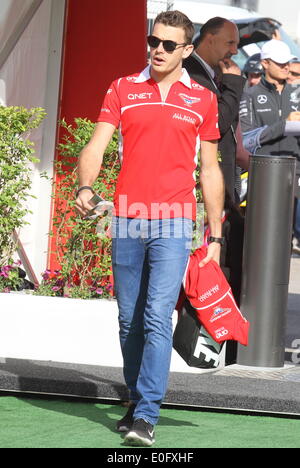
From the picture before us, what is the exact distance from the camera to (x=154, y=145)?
5.48 meters

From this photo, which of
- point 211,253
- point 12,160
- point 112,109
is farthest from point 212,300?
point 12,160

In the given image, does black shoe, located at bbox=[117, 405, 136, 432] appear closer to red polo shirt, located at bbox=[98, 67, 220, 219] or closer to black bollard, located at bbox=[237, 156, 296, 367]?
red polo shirt, located at bbox=[98, 67, 220, 219]

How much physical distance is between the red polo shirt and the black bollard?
6.97ft

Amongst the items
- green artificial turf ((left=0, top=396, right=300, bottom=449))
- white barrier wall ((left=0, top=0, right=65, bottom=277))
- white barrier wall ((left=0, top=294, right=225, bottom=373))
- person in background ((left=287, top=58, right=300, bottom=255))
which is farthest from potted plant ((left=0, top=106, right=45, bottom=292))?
person in background ((left=287, top=58, right=300, bottom=255))

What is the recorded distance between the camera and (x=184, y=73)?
572 centimetres

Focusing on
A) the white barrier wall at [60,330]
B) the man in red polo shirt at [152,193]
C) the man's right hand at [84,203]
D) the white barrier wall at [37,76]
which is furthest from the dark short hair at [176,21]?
the white barrier wall at [37,76]

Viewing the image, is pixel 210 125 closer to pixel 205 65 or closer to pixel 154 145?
pixel 154 145

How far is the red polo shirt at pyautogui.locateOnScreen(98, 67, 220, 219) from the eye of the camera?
547 cm

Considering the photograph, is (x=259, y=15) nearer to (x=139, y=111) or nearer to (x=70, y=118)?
(x=70, y=118)

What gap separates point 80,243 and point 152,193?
281 centimetres

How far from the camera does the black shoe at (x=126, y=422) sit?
564 cm

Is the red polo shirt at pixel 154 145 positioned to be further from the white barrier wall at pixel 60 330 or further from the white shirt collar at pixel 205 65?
the white barrier wall at pixel 60 330

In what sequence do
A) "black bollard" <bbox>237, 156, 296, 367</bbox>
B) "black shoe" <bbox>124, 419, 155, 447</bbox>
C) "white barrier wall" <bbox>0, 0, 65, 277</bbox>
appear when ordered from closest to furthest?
1. "black shoe" <bbox>124, 419, 155, 447</bbox>
2. "black bollard" <bbox>237, 156, 296, 367</bbox>
3. "white barrier wall" <bbox>0, 0, 65, 277</bbox>

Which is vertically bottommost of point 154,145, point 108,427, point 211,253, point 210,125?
point 108,427
